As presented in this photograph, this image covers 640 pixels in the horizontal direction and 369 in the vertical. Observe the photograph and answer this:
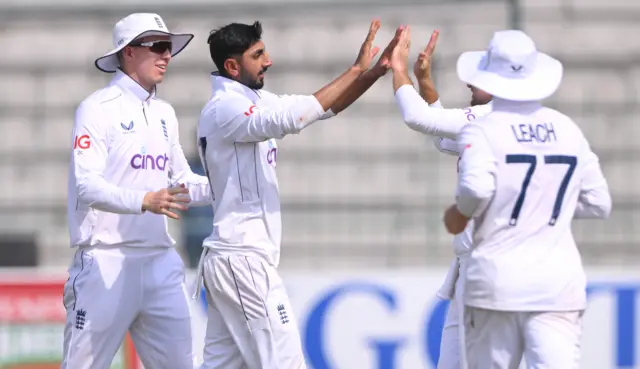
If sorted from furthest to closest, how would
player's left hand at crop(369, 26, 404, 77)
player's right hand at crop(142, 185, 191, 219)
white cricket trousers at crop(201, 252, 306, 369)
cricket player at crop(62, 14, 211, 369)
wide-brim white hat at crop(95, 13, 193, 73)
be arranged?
1. wide-brim white hat at crop(95, 13, 193, 73)
2. cricket player at crop(62, 14, 211, 369)
3. white cricket trousers at crop(201, 252, 306, 369)
4. player's right hand at crop(142, 185, 191, 219)
5. player's left hand at crop(369, 26, 404, 77)

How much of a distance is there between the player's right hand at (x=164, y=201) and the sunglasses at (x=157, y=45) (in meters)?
0.85

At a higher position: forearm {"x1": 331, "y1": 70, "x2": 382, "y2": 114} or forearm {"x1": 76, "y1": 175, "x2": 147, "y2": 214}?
forearm {"x1": 331, "y1": 70, "x2": 382, "y2": 114}

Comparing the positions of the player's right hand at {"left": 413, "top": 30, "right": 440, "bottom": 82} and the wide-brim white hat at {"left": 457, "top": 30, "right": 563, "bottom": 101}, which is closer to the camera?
the wide-brim white hat at {"left": 457, "top": 30, "right": 563, "bottom": 101}

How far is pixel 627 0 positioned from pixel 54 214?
15.5 ft

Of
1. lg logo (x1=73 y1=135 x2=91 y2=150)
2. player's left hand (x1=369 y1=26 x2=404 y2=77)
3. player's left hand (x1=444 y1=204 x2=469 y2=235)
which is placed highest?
player's left hand (x1=369 y1=26 x2=404 y2=77)

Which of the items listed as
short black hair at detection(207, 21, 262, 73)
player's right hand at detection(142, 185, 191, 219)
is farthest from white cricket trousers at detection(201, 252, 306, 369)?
short black hair at detection(207, 21, 262, 73)

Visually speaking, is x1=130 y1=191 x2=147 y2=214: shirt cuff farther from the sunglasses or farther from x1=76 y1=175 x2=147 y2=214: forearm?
the sunglasses

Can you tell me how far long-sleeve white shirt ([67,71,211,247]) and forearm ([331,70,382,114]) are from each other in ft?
3.17

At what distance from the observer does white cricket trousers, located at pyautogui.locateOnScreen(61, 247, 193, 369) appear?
6.52 m

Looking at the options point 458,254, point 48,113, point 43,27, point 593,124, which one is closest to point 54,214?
point 48,113

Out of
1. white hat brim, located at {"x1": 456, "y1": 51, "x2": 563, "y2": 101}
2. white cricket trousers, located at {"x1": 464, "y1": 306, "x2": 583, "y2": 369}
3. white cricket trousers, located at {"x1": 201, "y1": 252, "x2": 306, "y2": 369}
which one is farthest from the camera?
white cricket trousers, located at {"x1": 201, "y1": 252, "x2": 306, "y2": 369}

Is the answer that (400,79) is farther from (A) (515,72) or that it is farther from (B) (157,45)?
(B) (157,45)

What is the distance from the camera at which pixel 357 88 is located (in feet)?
20.1

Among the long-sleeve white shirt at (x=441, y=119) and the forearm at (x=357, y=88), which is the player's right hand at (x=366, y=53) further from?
the long-sleeve white shirt at (x=441, y=119)
